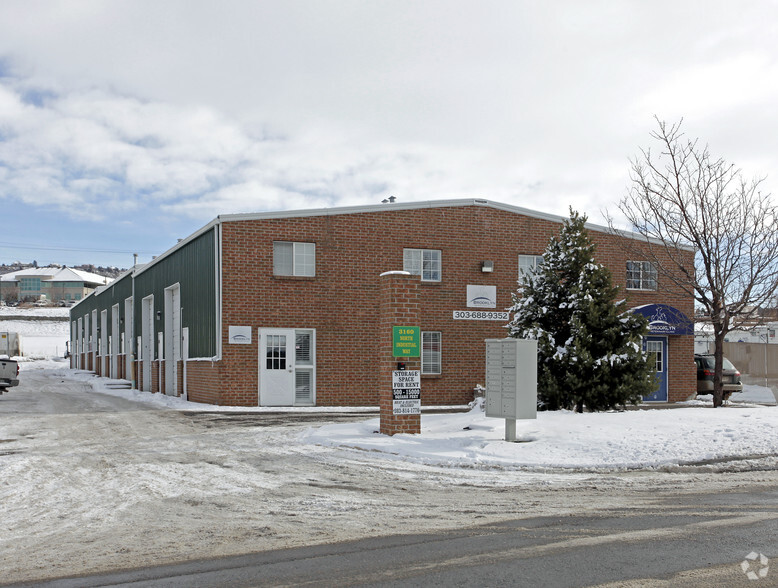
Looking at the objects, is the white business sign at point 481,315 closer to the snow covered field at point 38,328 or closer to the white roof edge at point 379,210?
the white roof edge at point 379,210

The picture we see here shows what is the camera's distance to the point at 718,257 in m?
16.9

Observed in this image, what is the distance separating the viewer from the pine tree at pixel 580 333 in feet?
52.0

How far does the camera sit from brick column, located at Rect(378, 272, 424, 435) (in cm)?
1374

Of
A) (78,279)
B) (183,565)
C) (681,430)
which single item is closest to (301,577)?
(183,565)

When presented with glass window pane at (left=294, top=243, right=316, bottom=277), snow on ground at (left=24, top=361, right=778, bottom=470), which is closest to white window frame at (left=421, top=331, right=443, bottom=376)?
glass window pane at (left=294, top=243, right=316, bottom=277)

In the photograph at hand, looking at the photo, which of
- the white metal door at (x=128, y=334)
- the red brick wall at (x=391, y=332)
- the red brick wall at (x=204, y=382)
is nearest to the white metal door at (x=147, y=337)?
the white metal door at (x=128, y=334)

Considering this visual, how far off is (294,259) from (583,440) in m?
13.5

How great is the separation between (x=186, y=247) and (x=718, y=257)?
17429 mm

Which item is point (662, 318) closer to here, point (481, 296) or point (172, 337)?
point (481, 296)

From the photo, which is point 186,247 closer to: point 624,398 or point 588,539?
point 624,398

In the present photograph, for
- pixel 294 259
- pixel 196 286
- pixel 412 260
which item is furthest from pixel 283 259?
pixel 412 260

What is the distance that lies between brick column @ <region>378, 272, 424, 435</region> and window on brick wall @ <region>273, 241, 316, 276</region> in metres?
10.0

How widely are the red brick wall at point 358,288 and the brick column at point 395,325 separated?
28.7 feet

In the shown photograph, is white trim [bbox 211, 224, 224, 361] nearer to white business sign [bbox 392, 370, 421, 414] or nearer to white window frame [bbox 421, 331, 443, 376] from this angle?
white window frame [bbox 421, 331, 443, 376]
